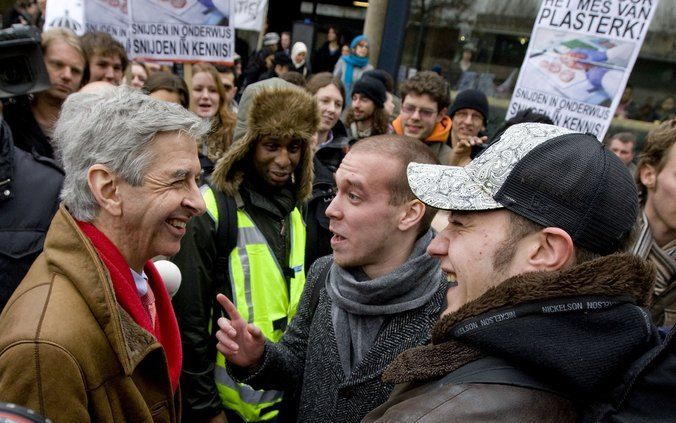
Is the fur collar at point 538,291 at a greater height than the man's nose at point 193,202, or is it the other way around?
the fur collar at point 538,291

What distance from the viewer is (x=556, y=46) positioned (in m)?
4.15

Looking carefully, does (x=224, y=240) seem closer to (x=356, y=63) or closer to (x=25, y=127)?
(x=25, y=127)

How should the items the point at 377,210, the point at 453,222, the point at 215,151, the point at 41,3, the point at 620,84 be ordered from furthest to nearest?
the point at 41,3, the point at 620,84, the point at 215,151, the point at 377,210, the point at 453,222

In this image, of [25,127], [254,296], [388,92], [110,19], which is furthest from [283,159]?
[388,92]

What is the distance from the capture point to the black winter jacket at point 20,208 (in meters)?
2.02

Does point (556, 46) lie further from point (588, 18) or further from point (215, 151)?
point (215, 151)

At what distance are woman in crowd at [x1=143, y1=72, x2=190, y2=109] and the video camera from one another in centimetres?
Answer: 110

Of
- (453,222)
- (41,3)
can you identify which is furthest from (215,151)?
(41,3)

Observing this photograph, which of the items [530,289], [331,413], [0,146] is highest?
[530,289]

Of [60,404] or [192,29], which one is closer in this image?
[60,404]

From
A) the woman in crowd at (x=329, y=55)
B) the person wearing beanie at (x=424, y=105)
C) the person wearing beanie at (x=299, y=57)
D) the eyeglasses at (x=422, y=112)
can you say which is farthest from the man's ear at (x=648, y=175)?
the woman in crowd at (x=329, y=55)

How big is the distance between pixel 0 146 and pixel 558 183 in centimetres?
213

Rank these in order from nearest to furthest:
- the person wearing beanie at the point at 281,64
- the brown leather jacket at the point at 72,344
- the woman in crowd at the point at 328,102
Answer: the brown leather jacket at the point at 72,344 < the woman in crowd at the point at 328,102 < the person wearing beanie at the point at 281,64

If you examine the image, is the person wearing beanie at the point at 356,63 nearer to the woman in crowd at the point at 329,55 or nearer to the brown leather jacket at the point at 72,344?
the woman in crowd at the point at 329,55
